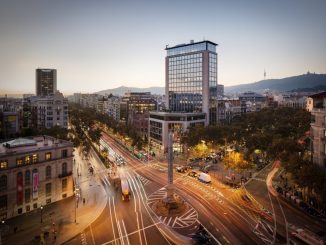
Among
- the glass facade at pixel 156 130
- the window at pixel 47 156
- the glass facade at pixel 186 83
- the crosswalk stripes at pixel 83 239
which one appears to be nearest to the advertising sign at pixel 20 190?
the window at pixel 47 156

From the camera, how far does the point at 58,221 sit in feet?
161

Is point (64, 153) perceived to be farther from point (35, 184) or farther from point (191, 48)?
point (191, 48)

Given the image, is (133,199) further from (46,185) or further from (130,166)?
(130,166)

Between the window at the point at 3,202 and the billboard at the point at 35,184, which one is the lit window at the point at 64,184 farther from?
the window at the point at 3,202

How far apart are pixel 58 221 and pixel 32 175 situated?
39.6ft

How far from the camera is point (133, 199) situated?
6038 centimetres

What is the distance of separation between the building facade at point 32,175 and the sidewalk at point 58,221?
202 centimetres

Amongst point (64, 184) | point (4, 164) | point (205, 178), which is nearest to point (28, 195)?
point (4, 164)

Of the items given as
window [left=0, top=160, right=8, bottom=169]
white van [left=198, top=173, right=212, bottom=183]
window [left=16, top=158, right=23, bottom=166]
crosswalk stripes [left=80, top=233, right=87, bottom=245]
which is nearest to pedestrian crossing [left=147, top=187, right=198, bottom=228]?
crosswalk stripes [left=80, top=233, right=87, bottom=245]

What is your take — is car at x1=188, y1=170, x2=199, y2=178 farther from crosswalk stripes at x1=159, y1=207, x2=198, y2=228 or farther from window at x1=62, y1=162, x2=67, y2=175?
window at x1=62, y1=162, x2=67, y2=175

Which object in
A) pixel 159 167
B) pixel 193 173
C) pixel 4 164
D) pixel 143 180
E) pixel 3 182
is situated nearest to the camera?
pixel 3 182

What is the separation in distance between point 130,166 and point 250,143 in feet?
143

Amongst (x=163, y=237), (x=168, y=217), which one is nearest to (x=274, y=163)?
(x=168, y=217)

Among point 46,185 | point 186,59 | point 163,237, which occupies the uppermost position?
point 186,59
